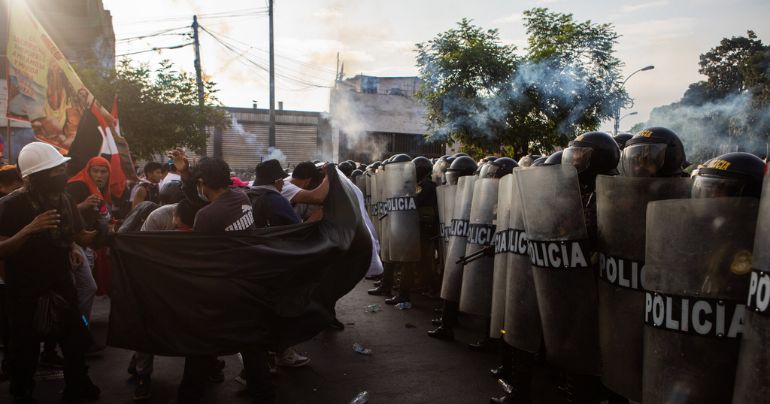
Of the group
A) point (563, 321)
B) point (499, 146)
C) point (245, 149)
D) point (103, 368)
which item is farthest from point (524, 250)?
point (245, 149)

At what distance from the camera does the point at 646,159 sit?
4012 mm

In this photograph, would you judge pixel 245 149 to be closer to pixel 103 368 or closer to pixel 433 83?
pixel 433 83

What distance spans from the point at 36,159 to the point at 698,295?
4.35 metres

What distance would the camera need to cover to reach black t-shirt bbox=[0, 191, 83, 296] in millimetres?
4145

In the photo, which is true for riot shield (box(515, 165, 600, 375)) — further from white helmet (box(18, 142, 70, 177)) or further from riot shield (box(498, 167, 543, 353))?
white helmet (box(18, 142, 70, 177))

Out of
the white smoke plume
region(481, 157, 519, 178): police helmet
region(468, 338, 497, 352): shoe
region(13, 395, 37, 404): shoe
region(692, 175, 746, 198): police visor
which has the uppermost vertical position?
the white smoke plume

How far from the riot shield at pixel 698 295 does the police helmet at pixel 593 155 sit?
1.54 meters

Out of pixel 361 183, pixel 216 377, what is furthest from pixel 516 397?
pixel 361 183

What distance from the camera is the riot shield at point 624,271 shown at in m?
3.35

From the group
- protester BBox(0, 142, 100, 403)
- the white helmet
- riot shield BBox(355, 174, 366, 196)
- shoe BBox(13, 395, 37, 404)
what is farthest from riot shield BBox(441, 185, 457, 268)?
riot shield BBox(355, 174, 366, 196)

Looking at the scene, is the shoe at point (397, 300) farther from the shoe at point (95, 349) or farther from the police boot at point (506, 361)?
the shoe at point (95, 349)

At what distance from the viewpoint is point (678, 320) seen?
2764mm

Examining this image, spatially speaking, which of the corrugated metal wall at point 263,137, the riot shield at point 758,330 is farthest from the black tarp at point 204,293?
the corrugated metal wall at point 263,137

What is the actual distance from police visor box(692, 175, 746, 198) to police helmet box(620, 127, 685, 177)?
74cm
